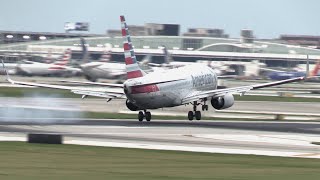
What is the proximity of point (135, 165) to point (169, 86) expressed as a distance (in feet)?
120

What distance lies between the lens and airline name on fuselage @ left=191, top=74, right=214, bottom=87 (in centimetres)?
8224

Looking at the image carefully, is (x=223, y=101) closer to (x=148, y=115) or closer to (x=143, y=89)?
(x=148, y=115)

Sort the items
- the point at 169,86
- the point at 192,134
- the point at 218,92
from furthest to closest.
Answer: the point at 218,92
the point at 169,86
the point at 192,134

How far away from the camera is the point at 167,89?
254ft

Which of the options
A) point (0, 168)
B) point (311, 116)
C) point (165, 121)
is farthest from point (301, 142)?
point (311, 116)

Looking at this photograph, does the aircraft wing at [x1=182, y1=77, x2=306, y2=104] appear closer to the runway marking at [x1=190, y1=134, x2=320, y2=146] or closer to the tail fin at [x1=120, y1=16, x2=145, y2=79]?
the tail fin at [x1=120, y1=16, x2=145, y2=79]

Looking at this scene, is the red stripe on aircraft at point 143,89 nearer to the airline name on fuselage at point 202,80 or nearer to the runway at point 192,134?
the runway at point 192,134

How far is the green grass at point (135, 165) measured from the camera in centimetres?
3709

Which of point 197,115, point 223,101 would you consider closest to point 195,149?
point 223,101

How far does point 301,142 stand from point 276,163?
15291 mm

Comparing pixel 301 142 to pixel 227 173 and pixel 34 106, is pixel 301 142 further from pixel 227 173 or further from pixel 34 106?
pixel 34 106

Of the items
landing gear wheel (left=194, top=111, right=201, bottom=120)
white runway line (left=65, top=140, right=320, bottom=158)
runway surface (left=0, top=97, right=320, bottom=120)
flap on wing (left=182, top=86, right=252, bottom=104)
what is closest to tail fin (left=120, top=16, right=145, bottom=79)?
flap on wing (left=182, top=86, right=252, bottom=104)

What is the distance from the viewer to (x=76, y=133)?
6200cm

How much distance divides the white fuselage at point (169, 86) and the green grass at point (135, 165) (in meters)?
23.2
